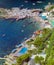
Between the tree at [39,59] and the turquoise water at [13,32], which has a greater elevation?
the turquoise water at [13,32]

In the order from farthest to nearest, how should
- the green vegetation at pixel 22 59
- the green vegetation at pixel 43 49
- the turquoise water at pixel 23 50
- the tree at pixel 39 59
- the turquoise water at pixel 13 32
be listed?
1. the turquoise water at pixel 13 32
2. the turquoise water at pixel 23 50
3. the green vegetation at pixel 22 59
4. the tree at pixel 39 59
5. the green vegetation at pixel 43 49

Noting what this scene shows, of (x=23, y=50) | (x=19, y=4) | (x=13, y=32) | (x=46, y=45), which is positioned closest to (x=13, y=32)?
(x=13, y=32)

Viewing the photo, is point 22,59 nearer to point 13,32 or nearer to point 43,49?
point 43,49

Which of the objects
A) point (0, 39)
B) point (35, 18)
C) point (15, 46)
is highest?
point (35, 18)

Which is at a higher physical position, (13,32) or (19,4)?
(19,4)

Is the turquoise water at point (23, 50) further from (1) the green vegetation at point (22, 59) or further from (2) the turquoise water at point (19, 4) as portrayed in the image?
(2) the turquoise water at point (19, 4)

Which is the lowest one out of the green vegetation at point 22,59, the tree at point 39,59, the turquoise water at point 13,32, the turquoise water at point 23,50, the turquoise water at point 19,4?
the tree at point 39,59

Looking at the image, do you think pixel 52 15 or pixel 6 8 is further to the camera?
pixel 6 8

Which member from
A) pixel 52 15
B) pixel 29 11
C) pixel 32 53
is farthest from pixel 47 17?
pixel 32 53

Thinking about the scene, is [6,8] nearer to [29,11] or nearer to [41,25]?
[29,11]

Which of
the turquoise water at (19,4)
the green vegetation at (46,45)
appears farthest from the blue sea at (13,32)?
the green vegetation at (46,45)

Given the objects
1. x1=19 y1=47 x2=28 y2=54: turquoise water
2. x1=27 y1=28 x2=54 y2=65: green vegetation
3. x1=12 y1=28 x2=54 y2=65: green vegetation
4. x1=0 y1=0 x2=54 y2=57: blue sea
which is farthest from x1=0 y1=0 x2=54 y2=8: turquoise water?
x1=19 y1=47 x2=28 y2=54: turquoise water
